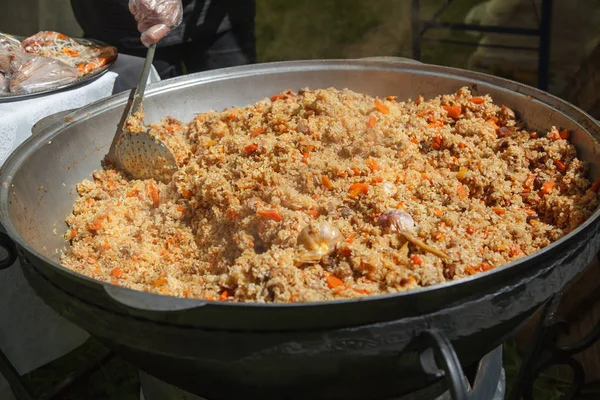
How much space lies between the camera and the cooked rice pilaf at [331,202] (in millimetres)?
→ 1387

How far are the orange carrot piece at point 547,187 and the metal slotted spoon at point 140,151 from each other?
48.9 inches

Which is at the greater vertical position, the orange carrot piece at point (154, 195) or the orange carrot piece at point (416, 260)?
the orange carrot piece at point (416, 260)

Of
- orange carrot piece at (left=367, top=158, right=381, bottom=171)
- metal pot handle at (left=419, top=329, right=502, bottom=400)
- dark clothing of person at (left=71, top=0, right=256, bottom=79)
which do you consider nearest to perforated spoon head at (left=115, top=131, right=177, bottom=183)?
orange carrot piece at (left=367, top=158, right=381, bottom=171)

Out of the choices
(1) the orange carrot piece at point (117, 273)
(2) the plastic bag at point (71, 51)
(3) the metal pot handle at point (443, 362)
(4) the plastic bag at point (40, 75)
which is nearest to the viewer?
(3) the metal pot handle at point (443, 362)

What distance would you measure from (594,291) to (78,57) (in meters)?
2.86

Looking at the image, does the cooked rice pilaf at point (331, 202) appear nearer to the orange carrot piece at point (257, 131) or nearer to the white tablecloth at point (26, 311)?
the orange carrot piece at point (257, 131)

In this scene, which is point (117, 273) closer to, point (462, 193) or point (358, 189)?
point (358, 189)

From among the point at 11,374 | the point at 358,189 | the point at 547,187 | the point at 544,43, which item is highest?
the point at 544,43

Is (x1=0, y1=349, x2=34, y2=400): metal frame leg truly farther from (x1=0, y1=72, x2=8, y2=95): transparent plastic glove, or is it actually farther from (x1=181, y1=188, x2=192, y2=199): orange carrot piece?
(x1=0, y1=72, x2=8, y2=95): transparent plastic glove

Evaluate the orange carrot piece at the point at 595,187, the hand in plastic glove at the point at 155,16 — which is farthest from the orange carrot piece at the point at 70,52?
the orange carrot piece at the point at 595,187

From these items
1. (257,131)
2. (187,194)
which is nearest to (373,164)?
(257,131)

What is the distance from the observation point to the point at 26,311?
2.32 meters

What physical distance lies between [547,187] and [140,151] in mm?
1391

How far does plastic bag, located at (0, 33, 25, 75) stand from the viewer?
2.56 meters
